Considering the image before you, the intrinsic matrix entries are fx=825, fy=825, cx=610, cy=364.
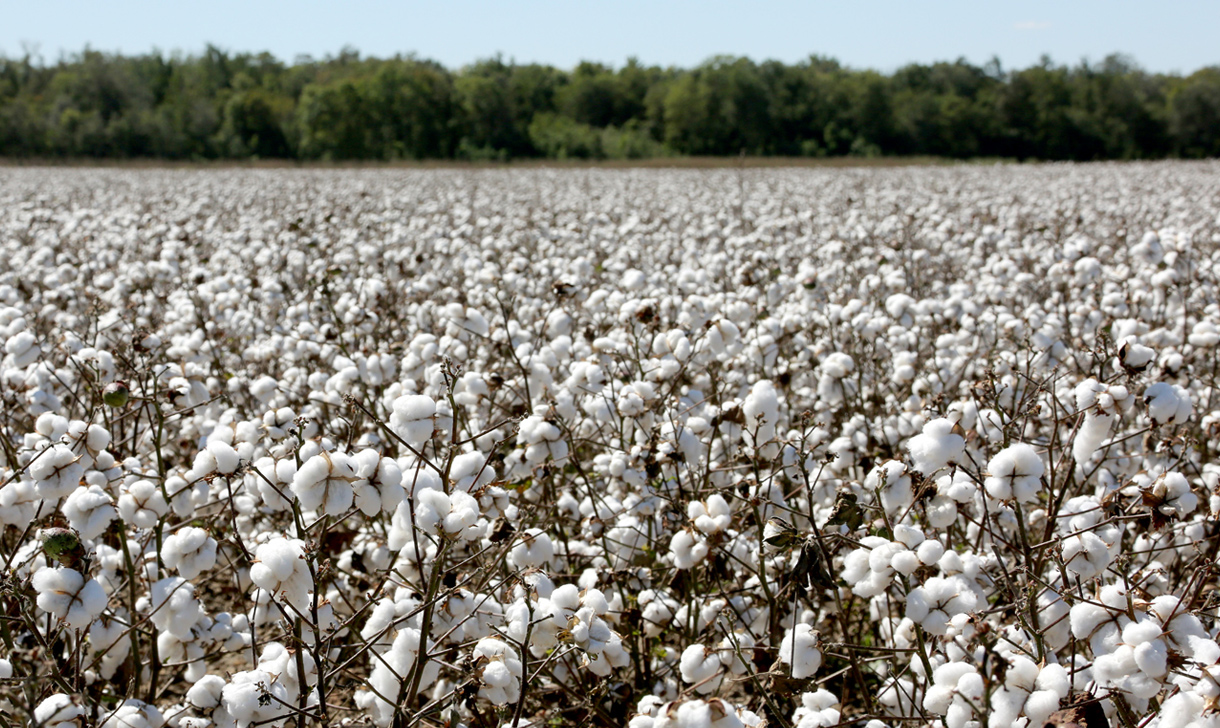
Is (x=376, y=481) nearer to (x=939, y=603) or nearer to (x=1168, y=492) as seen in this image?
(x=939, y=603)

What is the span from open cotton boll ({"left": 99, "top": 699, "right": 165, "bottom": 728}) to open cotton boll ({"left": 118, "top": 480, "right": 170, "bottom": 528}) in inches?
20.7

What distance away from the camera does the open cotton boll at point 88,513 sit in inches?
79.4

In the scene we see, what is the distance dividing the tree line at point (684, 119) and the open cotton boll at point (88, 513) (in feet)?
171

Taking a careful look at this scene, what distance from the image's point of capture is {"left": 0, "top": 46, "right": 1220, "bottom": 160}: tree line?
55.7m

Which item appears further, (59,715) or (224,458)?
(224,458)

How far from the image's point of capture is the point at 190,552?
2074mm

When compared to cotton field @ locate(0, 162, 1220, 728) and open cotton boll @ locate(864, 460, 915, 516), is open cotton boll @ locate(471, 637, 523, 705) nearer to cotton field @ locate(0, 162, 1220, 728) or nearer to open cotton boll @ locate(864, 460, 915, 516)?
cotton field @ locate(0, 162, 1220, 728)

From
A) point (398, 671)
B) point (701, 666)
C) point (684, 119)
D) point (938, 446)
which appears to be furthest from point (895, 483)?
point (684, 119)

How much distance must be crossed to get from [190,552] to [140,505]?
44 centimetres

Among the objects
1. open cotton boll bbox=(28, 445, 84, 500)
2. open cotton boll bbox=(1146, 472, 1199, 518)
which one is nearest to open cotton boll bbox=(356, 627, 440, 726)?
open cotton boll bbox=(28, 445, 84, 500)

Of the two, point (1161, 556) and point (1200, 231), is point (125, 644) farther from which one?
point (1200, 231)

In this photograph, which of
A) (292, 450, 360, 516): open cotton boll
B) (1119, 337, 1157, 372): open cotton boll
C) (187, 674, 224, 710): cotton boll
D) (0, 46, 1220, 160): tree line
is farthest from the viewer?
(0, 46, 1220, 160): tree line

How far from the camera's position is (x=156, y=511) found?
2412 mm

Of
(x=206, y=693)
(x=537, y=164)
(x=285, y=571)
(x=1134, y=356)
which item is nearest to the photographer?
(x=285, y=571)
